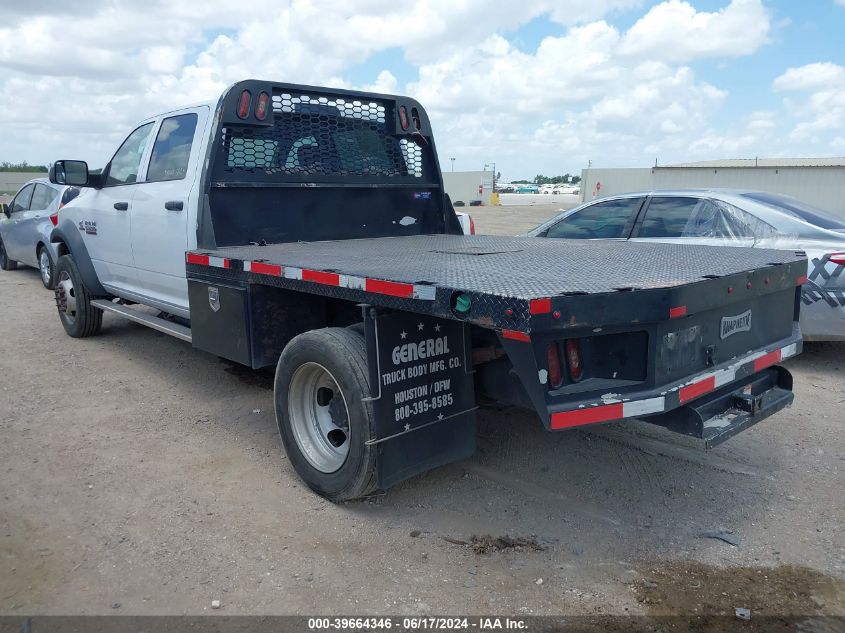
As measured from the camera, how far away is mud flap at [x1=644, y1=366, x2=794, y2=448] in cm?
321

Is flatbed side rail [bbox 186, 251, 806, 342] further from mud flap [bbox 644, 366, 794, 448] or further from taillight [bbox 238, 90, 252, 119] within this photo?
taillight [bbox 238, 90, 252, 119]

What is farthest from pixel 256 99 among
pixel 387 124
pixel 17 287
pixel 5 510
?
pixel 17 287

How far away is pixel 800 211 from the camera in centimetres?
620

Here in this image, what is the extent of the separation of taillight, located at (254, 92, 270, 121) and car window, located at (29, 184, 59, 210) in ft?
23.1

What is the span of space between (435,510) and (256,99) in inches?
123

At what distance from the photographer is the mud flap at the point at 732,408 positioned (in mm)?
3207

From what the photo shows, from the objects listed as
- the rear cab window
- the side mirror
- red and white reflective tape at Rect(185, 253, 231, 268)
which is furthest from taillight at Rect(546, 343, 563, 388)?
the side mirror

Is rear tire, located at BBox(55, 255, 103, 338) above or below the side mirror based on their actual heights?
below

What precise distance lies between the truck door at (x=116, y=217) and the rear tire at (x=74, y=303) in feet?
1.21

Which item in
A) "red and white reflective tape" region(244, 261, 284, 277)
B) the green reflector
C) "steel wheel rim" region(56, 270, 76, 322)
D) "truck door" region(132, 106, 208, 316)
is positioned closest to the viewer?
the green reflector

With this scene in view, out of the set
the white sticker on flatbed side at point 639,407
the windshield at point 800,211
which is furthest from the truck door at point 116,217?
the windshield at point 800,211

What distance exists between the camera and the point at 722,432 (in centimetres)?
323

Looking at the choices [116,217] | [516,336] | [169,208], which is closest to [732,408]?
[516,336]

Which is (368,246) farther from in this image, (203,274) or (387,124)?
(387,124)
